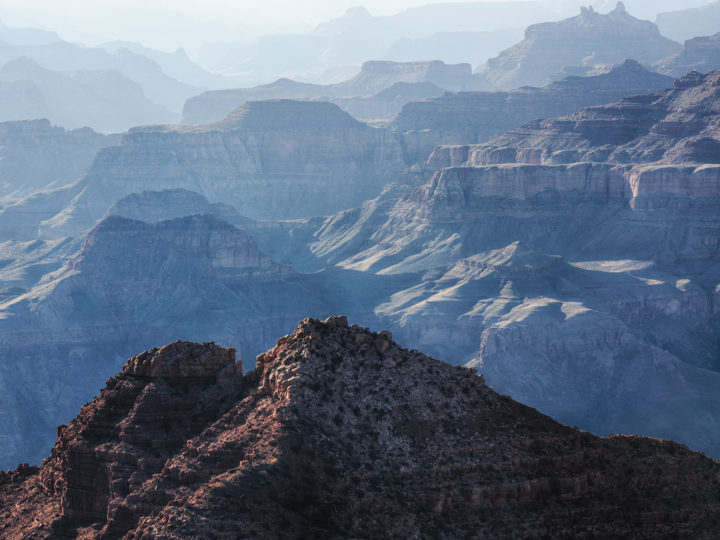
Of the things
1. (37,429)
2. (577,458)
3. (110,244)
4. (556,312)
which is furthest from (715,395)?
(577,458)

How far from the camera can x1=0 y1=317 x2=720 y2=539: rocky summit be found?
26.2 meters

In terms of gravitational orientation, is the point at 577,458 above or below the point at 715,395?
above

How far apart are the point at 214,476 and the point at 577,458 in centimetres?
867

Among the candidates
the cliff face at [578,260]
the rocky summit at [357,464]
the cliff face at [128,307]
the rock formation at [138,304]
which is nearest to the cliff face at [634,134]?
the cliff face at [578,260]

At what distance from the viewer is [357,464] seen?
27.4m

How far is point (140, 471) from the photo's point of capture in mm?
30328

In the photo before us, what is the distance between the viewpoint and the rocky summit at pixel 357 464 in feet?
86.1

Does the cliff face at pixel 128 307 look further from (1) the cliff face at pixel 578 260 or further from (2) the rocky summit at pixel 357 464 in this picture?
(2) the rocky summit at pixel 357 464

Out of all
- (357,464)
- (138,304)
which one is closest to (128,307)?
(138,304)

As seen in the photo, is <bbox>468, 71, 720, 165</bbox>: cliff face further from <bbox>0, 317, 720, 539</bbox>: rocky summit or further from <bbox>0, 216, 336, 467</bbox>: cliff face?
<bbox>0, 317, 720, 539</bbox>: rocky summit

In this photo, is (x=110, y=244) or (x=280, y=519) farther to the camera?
(x=110, y=244)

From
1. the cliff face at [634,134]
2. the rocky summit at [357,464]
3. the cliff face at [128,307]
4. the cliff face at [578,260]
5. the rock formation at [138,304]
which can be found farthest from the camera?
the cliff face at [634,134]

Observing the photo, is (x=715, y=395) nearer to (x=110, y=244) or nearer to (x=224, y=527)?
(x=110, y=244)

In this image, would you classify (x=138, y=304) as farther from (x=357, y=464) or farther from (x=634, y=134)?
(x=357, y=464)
